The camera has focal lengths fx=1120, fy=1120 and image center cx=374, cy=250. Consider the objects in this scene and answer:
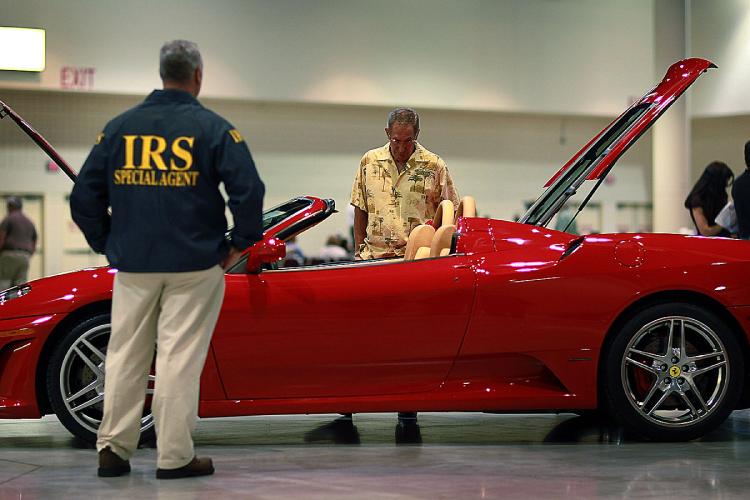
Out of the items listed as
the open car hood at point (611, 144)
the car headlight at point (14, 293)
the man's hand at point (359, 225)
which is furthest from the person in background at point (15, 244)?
the open car hood at point (611, 144)

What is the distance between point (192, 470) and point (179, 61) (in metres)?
1.46

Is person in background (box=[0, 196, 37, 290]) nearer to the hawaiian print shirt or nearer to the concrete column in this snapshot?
the hawaiian print shirt

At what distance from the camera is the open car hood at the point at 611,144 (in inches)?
A: 199

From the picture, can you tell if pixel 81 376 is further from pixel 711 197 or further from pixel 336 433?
pixel 711 197

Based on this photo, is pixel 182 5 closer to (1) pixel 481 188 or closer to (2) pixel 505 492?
(1) pixel 481 188

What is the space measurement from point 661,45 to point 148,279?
13.5 metres

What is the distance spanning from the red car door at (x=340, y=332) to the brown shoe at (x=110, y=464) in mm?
684

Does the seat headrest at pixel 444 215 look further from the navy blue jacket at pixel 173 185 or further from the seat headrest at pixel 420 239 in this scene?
the navy blue jacket at pixel 173 185

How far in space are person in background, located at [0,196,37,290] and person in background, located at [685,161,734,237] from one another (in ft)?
29.3

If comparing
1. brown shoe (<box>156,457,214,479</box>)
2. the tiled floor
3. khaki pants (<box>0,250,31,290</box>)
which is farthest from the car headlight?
khaki pants (<box>0,250,31,290</box>)

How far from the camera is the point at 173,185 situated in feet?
12.6

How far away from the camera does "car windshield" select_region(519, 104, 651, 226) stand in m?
5.08

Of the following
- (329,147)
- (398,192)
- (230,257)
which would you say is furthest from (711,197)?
(329,147)

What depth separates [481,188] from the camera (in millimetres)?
17875
